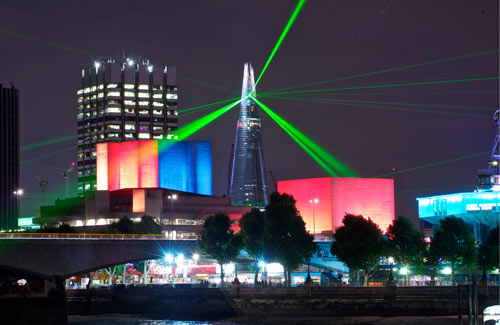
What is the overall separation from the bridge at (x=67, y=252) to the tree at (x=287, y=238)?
1592 cm

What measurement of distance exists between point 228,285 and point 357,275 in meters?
25.7

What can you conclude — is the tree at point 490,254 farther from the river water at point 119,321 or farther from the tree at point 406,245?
the river water at point 119,321

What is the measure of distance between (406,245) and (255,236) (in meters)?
22.4

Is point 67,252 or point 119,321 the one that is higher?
point 67,252

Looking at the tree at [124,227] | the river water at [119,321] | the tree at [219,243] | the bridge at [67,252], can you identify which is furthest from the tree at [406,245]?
the tree at [124,227]

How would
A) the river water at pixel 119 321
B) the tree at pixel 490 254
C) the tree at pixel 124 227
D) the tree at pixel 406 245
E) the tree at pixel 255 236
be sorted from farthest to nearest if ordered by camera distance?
the tree at pixel 124 227 → the tree at pixel 255 236 → the tree at pixel 406 245 → the tree at pixel 490 254 → the river water at pixel 119 321

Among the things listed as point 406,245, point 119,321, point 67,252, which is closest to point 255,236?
point 406,245

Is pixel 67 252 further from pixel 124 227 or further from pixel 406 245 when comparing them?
pixel 124 227

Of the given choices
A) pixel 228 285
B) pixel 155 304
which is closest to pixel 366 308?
pixel 228 285

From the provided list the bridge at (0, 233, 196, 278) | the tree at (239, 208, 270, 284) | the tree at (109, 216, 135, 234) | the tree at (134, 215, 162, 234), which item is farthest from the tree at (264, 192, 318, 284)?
the tree at (134, 215, 162, 234)

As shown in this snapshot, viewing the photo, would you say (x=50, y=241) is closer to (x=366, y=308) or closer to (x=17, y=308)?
(x=17, y=308)

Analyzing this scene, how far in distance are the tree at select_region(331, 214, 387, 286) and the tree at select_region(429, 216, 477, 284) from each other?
7.42 meters

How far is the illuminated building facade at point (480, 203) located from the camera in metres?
167

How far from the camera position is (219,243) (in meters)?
134
